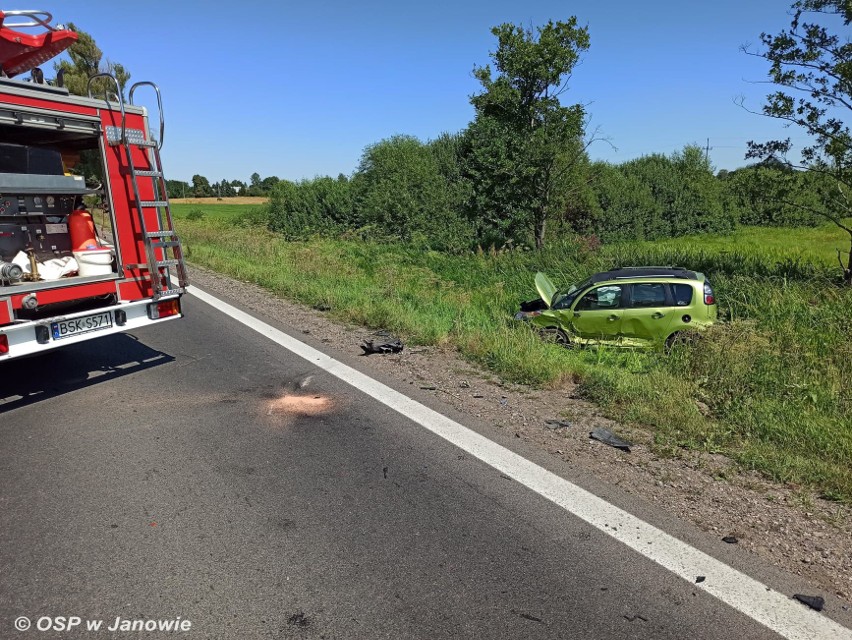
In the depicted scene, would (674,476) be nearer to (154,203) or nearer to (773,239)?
(154,203)

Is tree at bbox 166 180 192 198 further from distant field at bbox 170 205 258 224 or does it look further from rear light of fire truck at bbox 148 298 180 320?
rear light of fire truck at bbox 148 298 180 320

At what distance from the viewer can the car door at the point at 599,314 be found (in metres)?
9.03

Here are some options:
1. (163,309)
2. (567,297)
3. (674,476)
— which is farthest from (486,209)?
(674,476)

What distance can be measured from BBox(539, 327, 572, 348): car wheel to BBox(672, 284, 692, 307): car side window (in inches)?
68.6

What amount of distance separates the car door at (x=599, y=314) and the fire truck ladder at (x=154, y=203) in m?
5.92

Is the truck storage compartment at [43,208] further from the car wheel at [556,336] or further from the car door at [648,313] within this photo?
the car door at [648,313]

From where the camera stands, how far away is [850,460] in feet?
13.4

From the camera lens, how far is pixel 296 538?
3332 millimetres

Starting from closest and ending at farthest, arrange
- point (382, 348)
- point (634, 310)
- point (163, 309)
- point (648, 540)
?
point (648, 540) < point (163, 309) < point (382, 348) < point (634, 310)

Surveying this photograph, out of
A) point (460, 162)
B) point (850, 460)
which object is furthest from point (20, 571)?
point (460, 162)

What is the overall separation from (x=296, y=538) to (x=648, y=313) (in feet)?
23.3

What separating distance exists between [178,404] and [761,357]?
242 inches

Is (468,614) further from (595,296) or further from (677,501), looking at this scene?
(595,296)

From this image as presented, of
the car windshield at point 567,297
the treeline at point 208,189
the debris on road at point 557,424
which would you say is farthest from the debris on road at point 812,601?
the treeline at point 208,189
